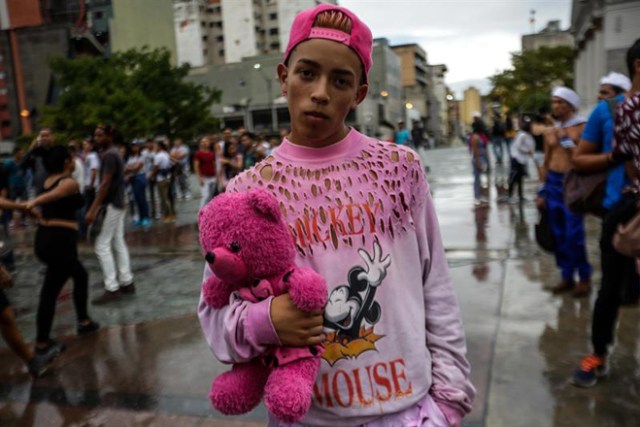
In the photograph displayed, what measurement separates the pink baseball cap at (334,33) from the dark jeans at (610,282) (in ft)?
7.66

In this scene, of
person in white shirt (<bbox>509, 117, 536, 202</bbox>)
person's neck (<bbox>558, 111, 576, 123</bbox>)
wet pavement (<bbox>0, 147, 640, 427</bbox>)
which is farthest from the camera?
person in white shirt (<bbox>509, 117, 536, 202</bbox>)

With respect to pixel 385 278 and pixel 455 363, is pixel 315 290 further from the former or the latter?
pixel 455 363

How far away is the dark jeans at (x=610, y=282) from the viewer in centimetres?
325

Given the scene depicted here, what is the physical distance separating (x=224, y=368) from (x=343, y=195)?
305cm

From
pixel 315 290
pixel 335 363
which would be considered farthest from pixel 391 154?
pixel 335 363

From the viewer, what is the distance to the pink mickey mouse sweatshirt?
57.4 inches

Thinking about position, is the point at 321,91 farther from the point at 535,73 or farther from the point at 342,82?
the point at 535,73

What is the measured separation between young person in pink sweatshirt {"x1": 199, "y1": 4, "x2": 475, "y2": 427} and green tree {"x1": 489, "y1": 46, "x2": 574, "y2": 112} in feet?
139

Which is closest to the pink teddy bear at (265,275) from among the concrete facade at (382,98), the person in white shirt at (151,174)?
the person in white shirt at (151,174)

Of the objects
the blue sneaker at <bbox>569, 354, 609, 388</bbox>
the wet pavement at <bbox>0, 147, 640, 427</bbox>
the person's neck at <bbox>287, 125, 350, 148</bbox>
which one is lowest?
the wet pavement at <bbox>0, 147, 640, 427</bbox>

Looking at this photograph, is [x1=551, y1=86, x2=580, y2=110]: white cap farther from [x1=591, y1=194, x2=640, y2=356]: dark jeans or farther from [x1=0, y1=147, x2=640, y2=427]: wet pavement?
[x1=591, y1=194, x2=640, y2=356]: dark jeans

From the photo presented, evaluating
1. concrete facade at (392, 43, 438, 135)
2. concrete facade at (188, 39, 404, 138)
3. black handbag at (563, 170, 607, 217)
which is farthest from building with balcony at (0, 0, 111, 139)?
concrete facade at (392, 43, 438, 135)

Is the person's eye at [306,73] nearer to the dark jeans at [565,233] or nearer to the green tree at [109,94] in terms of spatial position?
the dark jeans at [565,233]

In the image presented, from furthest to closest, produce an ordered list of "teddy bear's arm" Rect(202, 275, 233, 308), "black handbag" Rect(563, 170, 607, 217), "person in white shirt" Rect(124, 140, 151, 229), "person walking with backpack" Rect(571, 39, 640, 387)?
"person in white shirt" Rect(124, 140, 151, 229), "black handbag" Rect(563, 170, 607, 217), "person walking with backpack" Rect(571, 39, 640, 387), "teddy bear's arm" Rect(202, 275, 233, 308)
